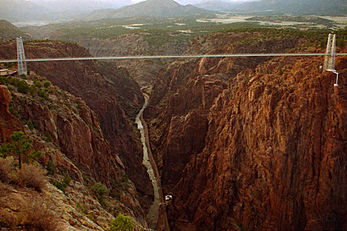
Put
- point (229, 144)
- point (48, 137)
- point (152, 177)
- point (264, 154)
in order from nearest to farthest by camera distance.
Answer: point (48, 137) → point (264, 154) → point (229, 144) → point (152, 177)

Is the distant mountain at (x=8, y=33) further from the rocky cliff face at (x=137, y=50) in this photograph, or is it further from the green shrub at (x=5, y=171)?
the green shrub at (x=5, y=171)

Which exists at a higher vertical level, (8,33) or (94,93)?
(8,33)

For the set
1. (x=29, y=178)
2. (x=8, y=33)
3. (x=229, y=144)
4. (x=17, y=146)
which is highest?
(x=8, y=33)

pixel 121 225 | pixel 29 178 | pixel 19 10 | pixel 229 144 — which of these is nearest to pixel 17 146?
pixel 29 178

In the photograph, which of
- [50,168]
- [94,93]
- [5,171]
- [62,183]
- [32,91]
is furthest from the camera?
[94,93]

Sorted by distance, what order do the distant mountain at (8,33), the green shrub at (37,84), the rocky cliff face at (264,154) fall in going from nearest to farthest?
the rocky cliff face at (264,154)
the green shrub at (37,84)
the distant mountain at (8,33)

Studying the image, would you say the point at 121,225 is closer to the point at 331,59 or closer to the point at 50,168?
the point at 50,168

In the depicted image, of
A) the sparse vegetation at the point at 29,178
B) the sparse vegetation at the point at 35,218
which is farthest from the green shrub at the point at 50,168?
the sparse vegetation at the point at 35,218

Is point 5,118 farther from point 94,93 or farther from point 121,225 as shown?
point 94,93

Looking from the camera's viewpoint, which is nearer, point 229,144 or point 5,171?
point 5,171
